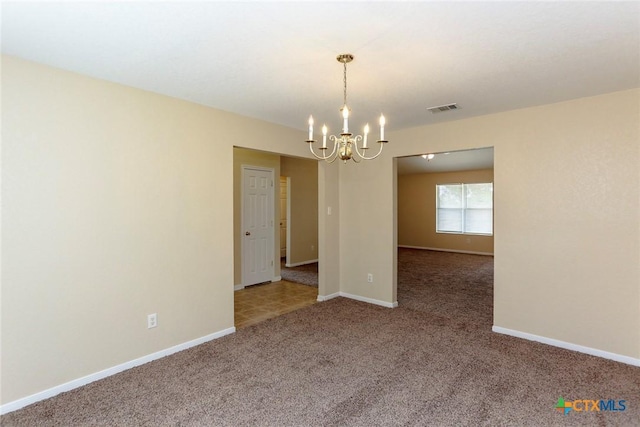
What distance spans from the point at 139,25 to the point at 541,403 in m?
3.41

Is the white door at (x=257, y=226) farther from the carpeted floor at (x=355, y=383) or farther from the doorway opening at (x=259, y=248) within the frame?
the carpeted floor at (x=355, y=383)

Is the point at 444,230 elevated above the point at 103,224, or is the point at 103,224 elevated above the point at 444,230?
the point at 103,224

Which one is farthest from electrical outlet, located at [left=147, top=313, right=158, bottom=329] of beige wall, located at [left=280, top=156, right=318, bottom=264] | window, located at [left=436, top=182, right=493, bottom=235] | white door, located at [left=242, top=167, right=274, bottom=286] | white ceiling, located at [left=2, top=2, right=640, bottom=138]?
window, located at [left=436, top=182, right=493, bottom=235]

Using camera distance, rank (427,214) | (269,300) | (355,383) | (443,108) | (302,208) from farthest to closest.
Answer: (427,214)
(302,208)
(269,300)
(443,108)
(355,383)

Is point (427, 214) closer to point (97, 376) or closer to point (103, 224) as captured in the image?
point (103, 224)

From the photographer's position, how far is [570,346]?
316cm

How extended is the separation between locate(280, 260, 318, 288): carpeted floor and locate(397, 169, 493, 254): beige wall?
428 cm

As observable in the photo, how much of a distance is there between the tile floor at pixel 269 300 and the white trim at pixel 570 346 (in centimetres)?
239

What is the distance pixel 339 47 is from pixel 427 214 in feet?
28.8

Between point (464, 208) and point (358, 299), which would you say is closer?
point (358, 299)

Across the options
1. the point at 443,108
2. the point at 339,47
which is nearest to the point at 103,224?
the point at 339,47

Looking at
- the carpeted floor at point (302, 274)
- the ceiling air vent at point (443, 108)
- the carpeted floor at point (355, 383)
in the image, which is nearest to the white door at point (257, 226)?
the carpeted floor at point (302, 274)

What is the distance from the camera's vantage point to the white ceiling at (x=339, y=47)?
1.71 metres

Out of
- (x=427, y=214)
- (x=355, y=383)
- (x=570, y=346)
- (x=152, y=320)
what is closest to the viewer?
(x=355, y=383)
